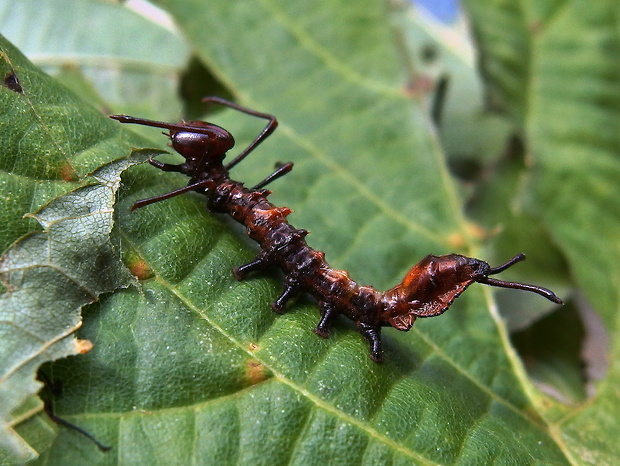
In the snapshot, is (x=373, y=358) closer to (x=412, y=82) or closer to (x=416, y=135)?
(x=416, y=135)

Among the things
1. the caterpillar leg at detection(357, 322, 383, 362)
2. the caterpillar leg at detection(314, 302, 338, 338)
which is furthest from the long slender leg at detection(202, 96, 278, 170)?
the caterpillar leg at detection(357, 322, 383, 362)

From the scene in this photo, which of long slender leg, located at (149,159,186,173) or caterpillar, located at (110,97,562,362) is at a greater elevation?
long slender leg, located at (149,159,186,173)

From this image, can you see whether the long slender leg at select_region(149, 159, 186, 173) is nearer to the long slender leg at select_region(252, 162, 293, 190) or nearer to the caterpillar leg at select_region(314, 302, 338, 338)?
the long slender leg at select_region(252, 162, 293, 190)

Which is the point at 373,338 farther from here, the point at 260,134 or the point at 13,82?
the point at 13,82

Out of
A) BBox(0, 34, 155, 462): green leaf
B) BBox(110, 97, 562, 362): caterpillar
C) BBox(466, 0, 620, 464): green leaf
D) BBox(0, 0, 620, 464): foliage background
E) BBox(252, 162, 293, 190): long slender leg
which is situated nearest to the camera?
BBox(0, 34, 155, 462): green leaf

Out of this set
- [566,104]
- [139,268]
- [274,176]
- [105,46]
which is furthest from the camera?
[105,46]

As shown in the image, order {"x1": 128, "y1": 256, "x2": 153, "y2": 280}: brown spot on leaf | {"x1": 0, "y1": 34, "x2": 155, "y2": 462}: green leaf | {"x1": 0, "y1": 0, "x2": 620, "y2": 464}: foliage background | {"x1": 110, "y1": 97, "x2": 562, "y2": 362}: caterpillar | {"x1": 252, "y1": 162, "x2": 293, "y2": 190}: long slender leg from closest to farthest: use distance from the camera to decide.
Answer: {"x1": 0, "y1": 34, "x2": 155, "y2": 462}: green leaf < {"x1": 0, "y1": 0, "x2": 620, "y2": 464}: foliage background < {"x1": 128, "y1": 256, "x2": 153, "y2": 280}: brown spot on leaf < {"x1": 110, "y1": 97, "x2": 562, "y2": 362}: caterpillar < {"x1": 252, "y1": 162, "x2": 293, "y2": 190}: long slender leg

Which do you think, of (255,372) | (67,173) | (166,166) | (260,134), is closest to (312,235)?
(260,134)

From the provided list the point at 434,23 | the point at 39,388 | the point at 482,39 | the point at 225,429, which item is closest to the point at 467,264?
the point at 225,429
